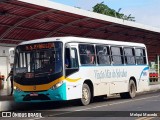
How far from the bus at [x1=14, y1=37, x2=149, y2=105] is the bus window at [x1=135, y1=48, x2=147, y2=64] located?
3.61 meters

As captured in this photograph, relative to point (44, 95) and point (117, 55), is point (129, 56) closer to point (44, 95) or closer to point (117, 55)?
point (117, 55)

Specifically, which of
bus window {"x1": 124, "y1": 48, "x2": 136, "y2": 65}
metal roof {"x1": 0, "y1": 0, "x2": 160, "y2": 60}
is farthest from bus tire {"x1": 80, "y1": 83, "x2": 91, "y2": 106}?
bus window {"x1": 124, "y1": 48, "x2": 136, "y2": 65}

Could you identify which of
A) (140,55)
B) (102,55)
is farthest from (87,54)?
(140,55)

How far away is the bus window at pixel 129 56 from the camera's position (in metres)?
23.2

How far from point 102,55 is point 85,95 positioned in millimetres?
2507

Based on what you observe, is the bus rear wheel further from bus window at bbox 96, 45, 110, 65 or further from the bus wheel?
the bus wheel

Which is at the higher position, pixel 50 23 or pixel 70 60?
pixel 50 23

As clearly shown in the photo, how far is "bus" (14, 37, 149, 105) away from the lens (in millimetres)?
17453

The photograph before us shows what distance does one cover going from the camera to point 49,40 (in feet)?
59.1

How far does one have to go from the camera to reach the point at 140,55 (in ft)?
82.1

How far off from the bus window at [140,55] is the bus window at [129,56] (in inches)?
22.2

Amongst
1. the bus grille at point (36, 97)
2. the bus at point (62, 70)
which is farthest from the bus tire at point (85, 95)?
the bus grille at point (36, 97)

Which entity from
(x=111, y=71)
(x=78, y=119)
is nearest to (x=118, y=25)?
(x=111, y=71)

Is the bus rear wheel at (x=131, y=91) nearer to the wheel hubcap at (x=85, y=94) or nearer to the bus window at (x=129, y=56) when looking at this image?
the bus window at (x=129, y=56)
